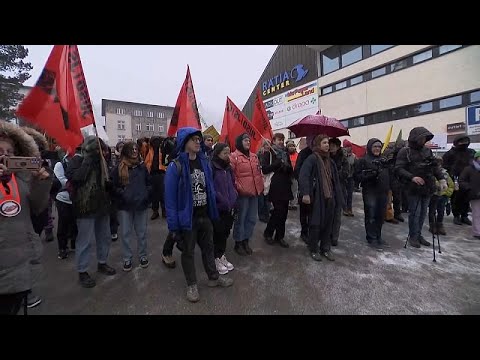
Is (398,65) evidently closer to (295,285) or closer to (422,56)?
(422,56)

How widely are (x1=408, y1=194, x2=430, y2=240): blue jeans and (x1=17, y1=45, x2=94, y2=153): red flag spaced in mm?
5480

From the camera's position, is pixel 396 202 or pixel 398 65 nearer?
pixel 396 202

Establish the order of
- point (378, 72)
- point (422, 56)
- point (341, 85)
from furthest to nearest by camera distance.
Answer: point (341, 85)
point (378, 72)
point (422, 56)

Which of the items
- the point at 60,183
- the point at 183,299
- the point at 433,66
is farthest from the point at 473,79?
the point at 60,183

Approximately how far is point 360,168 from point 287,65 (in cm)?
2285

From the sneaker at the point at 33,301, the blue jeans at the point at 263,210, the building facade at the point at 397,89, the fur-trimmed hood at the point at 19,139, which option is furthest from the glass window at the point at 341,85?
the sneaker at the point at 33,301

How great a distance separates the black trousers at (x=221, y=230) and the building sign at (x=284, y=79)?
2205 cm

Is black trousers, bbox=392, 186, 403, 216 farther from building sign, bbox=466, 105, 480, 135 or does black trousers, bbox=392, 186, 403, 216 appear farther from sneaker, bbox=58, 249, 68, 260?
building sign, bbox=466, 105, 480, 135

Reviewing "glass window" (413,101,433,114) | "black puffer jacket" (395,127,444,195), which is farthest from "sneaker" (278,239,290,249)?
"glass window" (413,101,433,114)

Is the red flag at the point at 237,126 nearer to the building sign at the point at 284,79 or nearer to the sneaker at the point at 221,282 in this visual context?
the sneaker at the point at 221,282

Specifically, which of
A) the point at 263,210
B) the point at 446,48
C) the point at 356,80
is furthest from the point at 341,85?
the point at 263,210

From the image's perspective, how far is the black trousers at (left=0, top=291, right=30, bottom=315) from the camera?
183 cm

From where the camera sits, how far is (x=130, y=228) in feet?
12.0

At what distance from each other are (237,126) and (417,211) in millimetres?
3746
